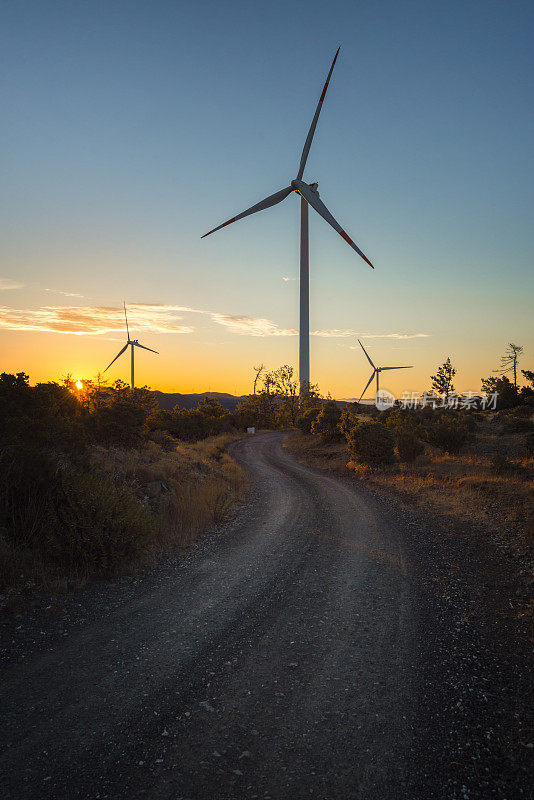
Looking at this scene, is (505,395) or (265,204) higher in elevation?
(265,204)

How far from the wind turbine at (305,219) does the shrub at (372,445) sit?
562 inches

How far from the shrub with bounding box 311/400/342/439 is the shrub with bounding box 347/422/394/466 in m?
12.6

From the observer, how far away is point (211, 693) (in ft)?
18.9

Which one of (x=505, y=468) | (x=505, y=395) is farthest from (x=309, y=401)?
(x=505, y=468)

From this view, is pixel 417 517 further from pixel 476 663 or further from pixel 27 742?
pixel 27 742

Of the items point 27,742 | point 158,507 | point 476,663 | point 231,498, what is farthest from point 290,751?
point 231,498

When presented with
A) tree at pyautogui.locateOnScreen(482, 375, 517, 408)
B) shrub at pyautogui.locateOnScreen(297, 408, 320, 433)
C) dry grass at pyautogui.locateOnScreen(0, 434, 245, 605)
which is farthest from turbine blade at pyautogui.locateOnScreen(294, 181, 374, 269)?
tree at pyautogui.locateOnScreen(482, 375, 517, 408)

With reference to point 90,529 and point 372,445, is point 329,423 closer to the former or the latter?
point 372,445

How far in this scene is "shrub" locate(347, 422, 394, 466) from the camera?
25.1m

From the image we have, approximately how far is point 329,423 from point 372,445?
544 inches

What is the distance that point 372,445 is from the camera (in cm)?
2523

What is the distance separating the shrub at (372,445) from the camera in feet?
82.3

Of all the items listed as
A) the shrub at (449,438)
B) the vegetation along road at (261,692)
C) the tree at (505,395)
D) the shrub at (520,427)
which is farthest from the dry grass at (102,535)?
the tree at (505,395)

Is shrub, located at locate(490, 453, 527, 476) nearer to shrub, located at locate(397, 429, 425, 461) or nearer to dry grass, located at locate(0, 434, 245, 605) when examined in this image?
shrub, located at locate(397, 429, 425, 461)
